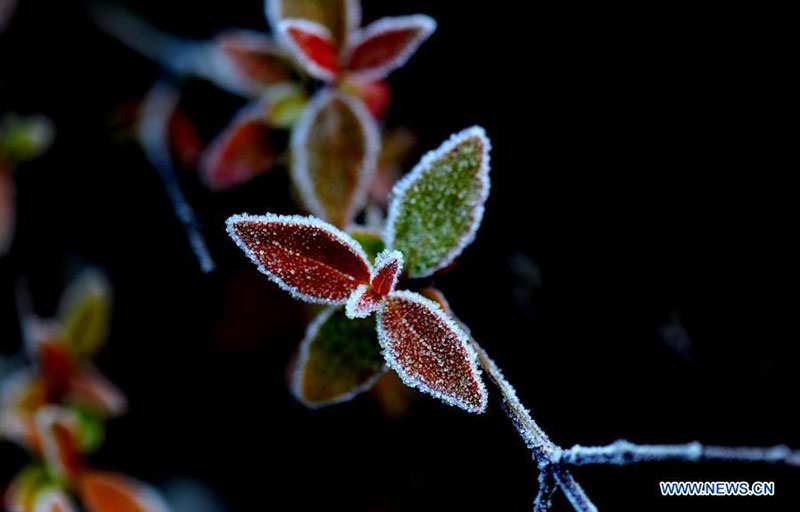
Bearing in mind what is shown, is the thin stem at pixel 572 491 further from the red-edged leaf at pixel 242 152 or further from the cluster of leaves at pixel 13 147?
the cluster of leaves at pixel 13 147

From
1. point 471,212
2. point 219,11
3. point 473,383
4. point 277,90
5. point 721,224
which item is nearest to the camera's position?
point 473,383

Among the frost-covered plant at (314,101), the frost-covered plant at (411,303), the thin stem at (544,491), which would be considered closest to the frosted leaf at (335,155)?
the frost-covered plant at (314,101)

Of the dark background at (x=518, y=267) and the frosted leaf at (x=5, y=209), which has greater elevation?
the dark background at (x=518, y=267)

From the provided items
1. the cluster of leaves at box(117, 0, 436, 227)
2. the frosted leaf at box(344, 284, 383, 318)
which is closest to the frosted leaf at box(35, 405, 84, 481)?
the cluster of leaves at box(117, 0, 436, 227)

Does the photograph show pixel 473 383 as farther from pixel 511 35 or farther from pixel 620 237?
pixel 511 35

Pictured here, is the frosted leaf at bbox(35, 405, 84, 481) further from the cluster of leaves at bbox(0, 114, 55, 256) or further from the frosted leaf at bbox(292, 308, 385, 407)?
the frosted leaf at bbox(292, 308, 385, 407)

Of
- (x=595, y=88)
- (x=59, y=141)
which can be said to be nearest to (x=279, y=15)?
(x=595, y=88)
